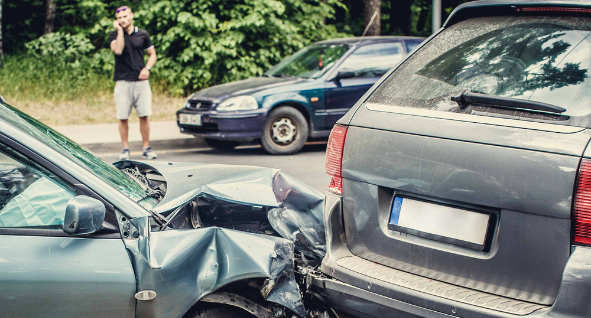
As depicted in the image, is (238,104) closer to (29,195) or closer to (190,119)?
(190,119)

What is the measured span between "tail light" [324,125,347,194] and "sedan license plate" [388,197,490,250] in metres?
0.31

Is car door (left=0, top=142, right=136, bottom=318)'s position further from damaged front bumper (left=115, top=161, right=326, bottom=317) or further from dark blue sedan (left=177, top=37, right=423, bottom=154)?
dark blue sedan (left=177, top=37, right=423, bottom=154)

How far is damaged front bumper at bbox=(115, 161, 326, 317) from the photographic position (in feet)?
8.30

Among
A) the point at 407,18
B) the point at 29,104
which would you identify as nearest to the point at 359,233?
the point at 29,104

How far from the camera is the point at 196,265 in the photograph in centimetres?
257

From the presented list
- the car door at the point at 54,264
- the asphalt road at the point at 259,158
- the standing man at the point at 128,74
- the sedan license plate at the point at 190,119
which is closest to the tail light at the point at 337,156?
the car door at the point at 54,264

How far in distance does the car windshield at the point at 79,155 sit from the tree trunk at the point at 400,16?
21041mm

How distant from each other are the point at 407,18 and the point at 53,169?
22094mm

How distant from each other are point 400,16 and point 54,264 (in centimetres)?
2270

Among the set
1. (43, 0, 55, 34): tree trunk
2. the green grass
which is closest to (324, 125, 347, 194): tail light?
the green grass

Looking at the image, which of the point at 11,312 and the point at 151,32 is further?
the point at 151,32

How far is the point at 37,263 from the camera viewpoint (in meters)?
2.43

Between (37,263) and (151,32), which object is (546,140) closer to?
(37,263)

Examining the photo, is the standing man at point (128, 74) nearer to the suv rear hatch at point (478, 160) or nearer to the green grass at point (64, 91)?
the green grass at point (64, 91)
